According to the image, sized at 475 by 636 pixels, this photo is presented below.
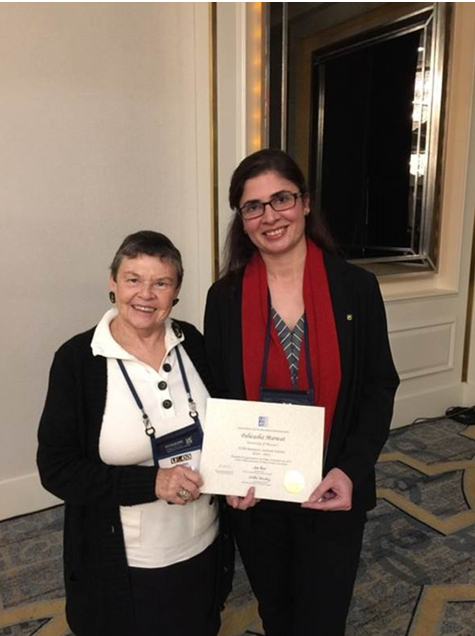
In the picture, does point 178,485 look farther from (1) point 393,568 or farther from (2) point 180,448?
(1) point 393,568

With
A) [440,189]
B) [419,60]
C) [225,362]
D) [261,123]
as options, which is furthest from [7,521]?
[419,60]

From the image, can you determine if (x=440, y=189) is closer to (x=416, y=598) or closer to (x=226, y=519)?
(x=416, y=598)

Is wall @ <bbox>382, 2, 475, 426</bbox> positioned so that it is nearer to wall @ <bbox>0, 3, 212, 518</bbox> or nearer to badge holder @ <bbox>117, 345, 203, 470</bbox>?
wall @ <bbox>0, 3, 212, 518</bbox>

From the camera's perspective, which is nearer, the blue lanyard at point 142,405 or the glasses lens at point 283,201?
the blue lanyard at point 142,405

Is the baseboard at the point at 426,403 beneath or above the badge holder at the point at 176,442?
beneath

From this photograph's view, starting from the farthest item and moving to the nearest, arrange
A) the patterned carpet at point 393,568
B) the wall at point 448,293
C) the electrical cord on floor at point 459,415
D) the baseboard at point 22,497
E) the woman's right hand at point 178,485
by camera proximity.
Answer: the electrical cord on floor at point 459,415
the wall at point 448,293
the baseboard at point 22,497
the patterned carpet at point 393,568
the woman's right hand at point 178,485

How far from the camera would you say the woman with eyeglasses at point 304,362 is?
1282mm

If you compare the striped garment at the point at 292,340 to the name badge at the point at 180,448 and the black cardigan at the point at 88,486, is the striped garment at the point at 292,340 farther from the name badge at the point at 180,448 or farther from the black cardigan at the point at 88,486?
the black cardigan at the point at 88,486

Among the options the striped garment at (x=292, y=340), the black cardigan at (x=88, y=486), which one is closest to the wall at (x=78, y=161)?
the black cardigan at (x=88, y=486)

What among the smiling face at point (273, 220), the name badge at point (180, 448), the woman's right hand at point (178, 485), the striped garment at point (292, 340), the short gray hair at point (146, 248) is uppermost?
the smiling face at point (273, 220)

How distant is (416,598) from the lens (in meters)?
1.95

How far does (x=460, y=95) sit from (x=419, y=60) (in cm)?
35

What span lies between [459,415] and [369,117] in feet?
6.96

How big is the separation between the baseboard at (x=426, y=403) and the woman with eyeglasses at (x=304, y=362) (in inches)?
91.9
